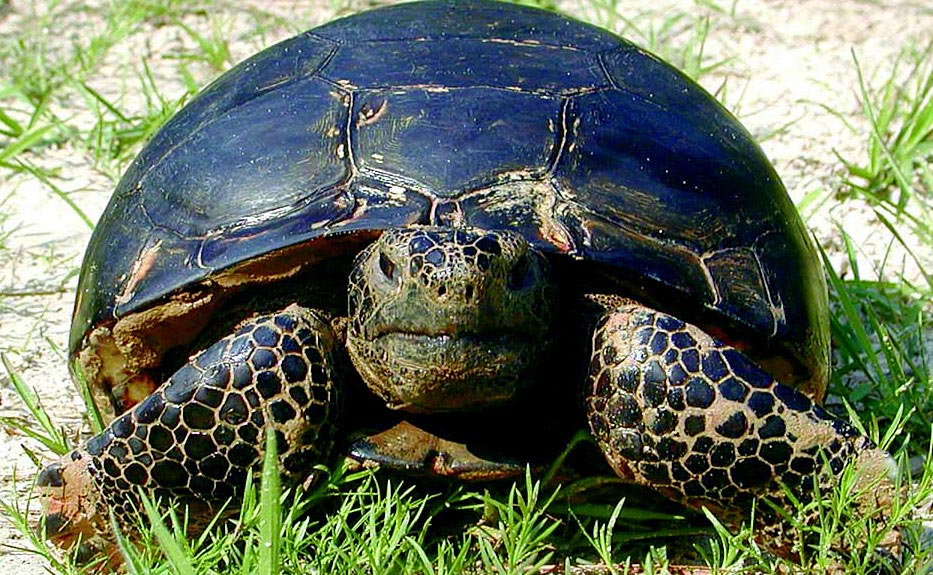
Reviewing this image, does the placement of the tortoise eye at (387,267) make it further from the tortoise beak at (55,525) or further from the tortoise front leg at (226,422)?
the tortoise beak at (55,525)

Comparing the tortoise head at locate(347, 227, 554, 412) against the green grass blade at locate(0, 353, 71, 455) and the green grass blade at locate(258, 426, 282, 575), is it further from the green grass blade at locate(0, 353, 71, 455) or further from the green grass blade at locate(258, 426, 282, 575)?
the green grass blade at locate(0, 353, 71, 455)

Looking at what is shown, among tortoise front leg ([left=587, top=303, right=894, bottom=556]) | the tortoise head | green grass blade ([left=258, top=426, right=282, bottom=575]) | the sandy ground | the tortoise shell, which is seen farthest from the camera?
the sandy ground

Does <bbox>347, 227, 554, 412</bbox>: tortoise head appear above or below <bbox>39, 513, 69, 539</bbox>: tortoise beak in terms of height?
above

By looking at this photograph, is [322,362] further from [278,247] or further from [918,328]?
[918,328]

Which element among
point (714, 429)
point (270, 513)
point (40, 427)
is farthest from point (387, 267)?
point (40, 427)

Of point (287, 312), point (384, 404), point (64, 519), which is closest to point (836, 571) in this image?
point (384, 404)

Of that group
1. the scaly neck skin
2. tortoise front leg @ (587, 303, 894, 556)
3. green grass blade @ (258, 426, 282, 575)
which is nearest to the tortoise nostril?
the scaly neck skin

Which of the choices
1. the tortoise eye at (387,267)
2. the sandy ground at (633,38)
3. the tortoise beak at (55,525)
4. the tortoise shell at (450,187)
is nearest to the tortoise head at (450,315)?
the tortoise eye at (387,267)

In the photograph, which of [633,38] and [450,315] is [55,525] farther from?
[633,38]
